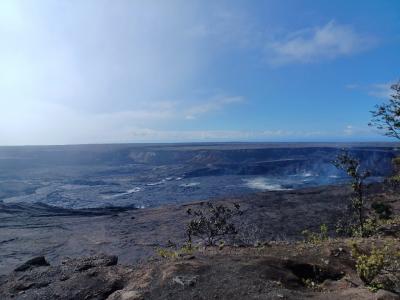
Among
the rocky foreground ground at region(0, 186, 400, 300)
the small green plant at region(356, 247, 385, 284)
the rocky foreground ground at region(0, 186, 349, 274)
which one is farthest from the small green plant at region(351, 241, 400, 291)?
the rocky foreground ground at region(0, 186, 349, 274)

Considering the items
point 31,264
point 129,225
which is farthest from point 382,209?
point 31,264

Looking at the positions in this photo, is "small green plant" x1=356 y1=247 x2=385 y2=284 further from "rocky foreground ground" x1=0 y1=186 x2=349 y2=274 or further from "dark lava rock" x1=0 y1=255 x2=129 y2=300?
"rocky foreground ground" x1=0 y1=186 x2=349 y2=274

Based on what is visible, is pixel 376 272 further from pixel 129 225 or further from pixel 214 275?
pixel 129 225

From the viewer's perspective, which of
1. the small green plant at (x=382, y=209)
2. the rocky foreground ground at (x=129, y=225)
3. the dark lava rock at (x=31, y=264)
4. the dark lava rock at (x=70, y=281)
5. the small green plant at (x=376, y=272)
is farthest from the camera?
the small green plant at (x=382, y=209)

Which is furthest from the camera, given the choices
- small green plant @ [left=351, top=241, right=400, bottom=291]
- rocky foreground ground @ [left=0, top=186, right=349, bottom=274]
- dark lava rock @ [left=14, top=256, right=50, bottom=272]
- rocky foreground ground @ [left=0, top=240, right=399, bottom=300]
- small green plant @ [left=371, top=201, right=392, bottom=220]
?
small green plant @ [left=371, top=201, right=392, bottom=220]

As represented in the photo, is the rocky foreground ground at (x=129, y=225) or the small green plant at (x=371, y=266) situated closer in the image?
the small green plant at (x=371, y=266)

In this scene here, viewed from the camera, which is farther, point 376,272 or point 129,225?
point 129,225

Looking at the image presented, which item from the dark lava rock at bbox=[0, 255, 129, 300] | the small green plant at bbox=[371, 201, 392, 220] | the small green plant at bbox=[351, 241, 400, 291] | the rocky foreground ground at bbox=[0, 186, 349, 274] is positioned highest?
the small green plant at bbox=[351, 241, 400, 291]

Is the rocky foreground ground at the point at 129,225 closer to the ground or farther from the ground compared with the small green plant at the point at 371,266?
closer to the ground

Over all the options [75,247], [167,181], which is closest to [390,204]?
[75,247]

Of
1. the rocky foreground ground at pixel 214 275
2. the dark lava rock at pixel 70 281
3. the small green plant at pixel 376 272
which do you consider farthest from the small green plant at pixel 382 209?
the dark lava rock at pixel 70 281

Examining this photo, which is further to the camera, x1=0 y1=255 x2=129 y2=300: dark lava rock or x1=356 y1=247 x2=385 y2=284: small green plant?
x1=0 y1=255 x2=129 y2=300: dark lava rock

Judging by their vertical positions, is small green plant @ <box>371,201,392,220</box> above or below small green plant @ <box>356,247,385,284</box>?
below

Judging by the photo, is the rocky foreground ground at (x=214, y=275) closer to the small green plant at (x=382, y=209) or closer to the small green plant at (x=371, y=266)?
the small green plant at (x=371, y=266)
